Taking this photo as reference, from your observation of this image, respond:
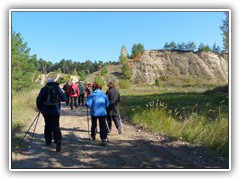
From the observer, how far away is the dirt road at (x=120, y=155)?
6.83 meters

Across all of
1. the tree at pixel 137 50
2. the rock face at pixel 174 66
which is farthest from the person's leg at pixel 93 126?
the tree at pixel 137 50

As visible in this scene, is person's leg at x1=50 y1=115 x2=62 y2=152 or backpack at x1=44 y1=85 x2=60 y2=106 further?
backpack at x1=44 y1=85 x2=60 y2=106

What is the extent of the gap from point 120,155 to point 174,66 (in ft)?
209

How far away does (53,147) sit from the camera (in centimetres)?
854

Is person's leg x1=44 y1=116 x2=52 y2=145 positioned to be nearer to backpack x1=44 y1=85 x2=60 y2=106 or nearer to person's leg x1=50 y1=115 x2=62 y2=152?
person's leg x1=50 y1=115 x2=62 y2=152

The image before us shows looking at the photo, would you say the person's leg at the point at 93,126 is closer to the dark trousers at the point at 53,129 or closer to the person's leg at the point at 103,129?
the person's leg at the point at 103,129

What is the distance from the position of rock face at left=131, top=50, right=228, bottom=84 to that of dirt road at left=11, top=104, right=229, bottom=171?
54.5 metres

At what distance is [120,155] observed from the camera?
7703 mm

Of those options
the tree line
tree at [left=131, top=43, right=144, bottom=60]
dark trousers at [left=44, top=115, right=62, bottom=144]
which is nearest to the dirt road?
dark trousers at [left=44, top=115, right=62, bottom=144]

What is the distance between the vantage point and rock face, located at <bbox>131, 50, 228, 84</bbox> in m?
64.7

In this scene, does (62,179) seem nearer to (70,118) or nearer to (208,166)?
(208,166)

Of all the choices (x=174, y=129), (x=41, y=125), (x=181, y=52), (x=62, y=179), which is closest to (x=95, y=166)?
(x=62, y=179)
